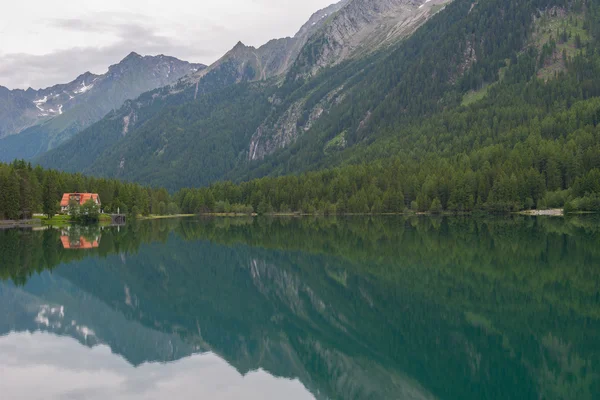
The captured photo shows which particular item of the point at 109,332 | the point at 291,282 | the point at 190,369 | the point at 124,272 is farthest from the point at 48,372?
the point at 124,272

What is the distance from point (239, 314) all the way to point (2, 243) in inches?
2391

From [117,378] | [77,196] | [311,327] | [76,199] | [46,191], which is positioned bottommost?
[311,327]

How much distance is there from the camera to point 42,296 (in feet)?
149

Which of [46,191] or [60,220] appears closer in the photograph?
[46,191]

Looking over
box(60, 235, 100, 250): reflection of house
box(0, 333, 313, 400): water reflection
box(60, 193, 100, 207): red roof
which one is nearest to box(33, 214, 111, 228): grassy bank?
box(60, 193, 100, 207): red roof

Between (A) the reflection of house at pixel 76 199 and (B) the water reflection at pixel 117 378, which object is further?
(A) the reflection of house at pixel 76 199

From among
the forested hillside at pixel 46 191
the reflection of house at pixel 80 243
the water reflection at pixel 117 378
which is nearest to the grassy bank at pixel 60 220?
the forested hillside at pixel 46 191

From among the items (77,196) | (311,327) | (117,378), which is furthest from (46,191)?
(117,378)

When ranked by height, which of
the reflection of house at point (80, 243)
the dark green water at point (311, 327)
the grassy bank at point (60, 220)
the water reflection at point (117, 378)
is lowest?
the grassy bank at point (60, 220)

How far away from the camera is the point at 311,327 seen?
3481 cm

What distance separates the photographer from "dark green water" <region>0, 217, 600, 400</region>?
23.9 meters

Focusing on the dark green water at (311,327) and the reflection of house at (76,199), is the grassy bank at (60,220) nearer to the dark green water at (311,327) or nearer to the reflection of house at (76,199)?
the reflection of house at (76,199)

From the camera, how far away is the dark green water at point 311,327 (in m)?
23.9

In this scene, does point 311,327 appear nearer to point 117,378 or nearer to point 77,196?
point 117,378
